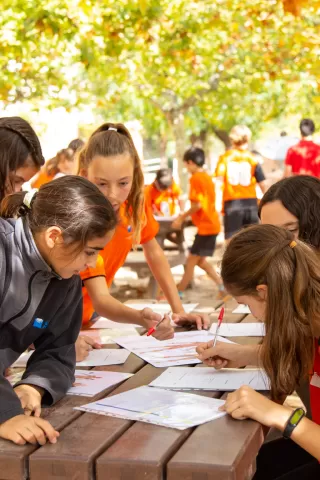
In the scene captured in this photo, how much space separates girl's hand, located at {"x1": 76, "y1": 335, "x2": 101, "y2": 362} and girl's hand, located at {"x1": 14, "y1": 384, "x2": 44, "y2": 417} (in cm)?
53

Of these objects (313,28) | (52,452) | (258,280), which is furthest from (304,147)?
(52,452)

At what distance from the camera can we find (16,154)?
324 centimetres

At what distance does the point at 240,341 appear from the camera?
3.05 m

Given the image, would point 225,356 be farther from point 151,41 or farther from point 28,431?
point 151,41

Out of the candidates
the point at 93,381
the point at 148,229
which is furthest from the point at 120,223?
the point at 93,381

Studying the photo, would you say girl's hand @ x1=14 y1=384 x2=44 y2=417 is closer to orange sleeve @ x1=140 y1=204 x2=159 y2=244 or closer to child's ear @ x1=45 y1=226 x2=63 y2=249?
child's ear @ x1=45 y1=226 x2=63 y2=249

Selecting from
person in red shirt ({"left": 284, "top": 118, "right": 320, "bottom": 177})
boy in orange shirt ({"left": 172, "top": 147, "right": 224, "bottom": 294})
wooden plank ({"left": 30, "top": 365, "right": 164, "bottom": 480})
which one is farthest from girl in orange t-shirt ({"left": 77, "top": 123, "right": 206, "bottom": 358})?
person in red shirt ({"left": 284, "top": 118, "right": 320, "bottom": 177})

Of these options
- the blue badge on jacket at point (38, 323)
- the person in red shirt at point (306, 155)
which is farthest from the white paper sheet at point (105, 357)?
the person in red shirt at point (306, 155)

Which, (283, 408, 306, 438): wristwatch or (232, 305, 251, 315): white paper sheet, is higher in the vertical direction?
(283, 408, 306, 438): wristwatch

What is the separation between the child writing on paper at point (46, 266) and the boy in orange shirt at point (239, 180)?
20.0ft

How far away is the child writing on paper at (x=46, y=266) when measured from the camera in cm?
230

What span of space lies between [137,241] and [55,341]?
112 centimetres

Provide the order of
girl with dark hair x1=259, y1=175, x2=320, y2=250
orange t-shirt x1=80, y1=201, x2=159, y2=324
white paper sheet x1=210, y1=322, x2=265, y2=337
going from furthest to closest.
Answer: orange t-shirt x1=80, y1=201, x2=159, y2=324 < white paper sheet x1=210, y1=322, x2=265, y2=337 < girl with dark hair x1=259, y1=175, x2=320, y2=250

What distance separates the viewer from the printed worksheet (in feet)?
7.86
